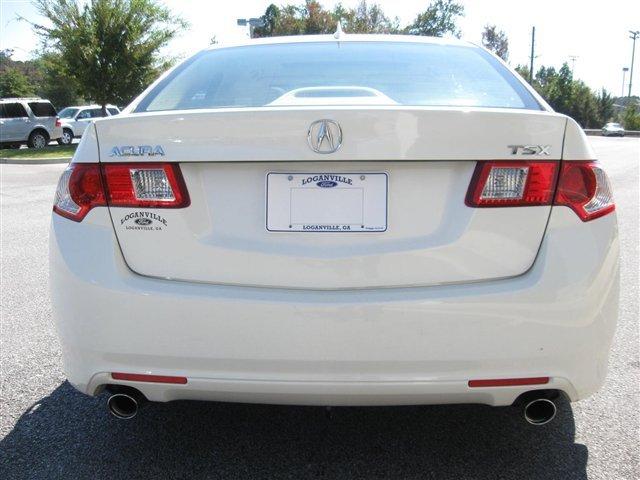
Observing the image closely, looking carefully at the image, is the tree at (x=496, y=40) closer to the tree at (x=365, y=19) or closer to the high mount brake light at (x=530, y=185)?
the tree at (x=365, y=19)

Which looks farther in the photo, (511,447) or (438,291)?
(511,447)

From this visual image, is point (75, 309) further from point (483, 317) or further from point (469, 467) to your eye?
point (469, 467)

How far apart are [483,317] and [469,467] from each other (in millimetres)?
762

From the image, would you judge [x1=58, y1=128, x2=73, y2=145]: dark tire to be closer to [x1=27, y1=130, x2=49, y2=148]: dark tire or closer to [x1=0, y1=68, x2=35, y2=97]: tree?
[x1=27, y1=130, x2=49, y2=148]: dark tire

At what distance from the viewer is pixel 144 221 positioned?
2.00 metres

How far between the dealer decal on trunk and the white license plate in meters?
0.35

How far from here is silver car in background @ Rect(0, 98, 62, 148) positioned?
80.2 ft

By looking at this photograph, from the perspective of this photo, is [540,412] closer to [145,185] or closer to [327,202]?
[327,202]

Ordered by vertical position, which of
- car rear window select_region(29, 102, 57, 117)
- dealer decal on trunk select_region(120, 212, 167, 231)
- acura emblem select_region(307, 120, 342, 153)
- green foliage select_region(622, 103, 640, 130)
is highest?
acura emblem select_region(307, 120, 342, 153)

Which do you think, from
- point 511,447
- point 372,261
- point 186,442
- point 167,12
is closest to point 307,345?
point 372,261

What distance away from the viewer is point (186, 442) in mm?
2529

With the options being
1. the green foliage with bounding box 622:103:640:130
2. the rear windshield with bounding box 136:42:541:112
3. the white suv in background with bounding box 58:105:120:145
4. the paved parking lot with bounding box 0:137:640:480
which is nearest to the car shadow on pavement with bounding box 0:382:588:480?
the paved parking lot with bounding box 0:137:640:480

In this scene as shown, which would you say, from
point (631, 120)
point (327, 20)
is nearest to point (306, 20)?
point (327, 20)

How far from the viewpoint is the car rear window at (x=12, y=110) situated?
24516 millimetres
